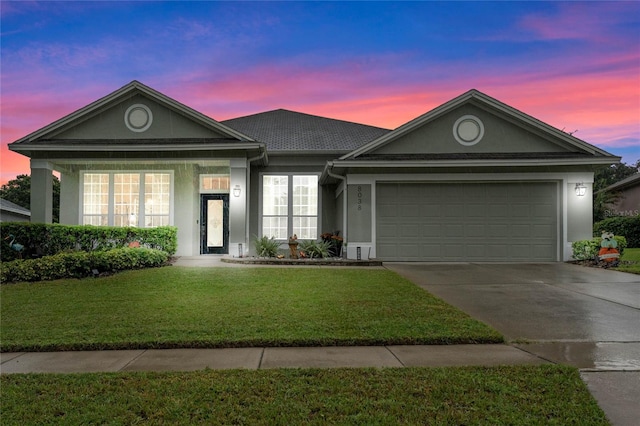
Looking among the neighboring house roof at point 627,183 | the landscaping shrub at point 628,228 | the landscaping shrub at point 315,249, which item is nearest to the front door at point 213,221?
the landscaping shrub at point 315,249

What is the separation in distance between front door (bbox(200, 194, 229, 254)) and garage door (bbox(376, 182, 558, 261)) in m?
5.65

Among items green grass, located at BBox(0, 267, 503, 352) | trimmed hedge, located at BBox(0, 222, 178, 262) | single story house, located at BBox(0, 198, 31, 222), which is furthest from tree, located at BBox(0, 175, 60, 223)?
green grass, located at BBox(0, 267, 503, 352)

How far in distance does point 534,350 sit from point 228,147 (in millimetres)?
10449

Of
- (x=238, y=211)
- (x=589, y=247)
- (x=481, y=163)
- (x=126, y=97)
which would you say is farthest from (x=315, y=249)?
(x=589, y=247)

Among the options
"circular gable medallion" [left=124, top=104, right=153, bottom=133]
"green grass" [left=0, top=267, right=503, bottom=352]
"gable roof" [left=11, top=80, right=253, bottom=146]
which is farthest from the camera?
"circular gable medallion" [left=124, top=104, right=153, bottom=133]

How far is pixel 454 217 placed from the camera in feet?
41.6

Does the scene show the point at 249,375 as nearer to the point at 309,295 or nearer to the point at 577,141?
the point at 309,295

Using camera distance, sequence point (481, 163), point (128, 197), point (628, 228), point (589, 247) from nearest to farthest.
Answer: point (589, 247) < point (481, 163) < point (128, 197) < point (628, 228)

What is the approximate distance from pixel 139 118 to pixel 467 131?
10826 millimetres

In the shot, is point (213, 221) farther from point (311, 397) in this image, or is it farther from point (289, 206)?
point (311, 397)

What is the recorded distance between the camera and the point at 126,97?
512 inches

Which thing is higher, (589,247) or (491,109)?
(491,109)

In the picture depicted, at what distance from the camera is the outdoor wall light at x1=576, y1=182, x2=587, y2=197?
40.8ft

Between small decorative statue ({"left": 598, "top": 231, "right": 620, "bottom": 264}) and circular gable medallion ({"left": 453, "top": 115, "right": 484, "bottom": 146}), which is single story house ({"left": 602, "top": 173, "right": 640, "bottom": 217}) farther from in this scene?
circular gable medallion ({"left": 453, "top": 115, "right": 484, "bottom": 146})
